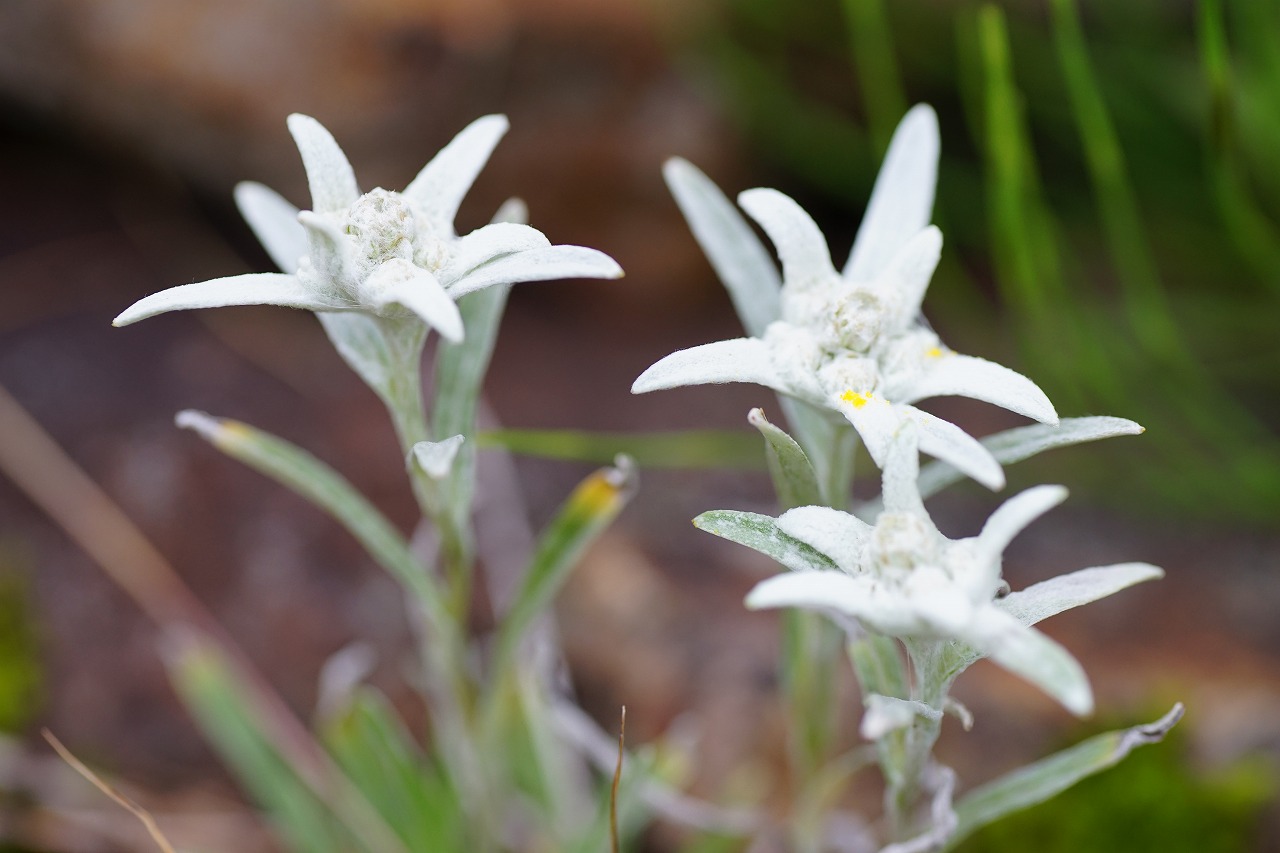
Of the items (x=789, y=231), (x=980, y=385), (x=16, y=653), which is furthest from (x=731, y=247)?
(x=16, y=653)

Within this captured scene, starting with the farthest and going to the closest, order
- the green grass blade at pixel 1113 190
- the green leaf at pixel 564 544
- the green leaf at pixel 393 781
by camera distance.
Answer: the green leaf at pixel 393 781, the green grass blade at pixel 1113 190, the green leaf at pixel 564 544

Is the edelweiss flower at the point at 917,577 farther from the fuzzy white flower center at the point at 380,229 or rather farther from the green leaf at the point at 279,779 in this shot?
the green leaf at the point at 279,779

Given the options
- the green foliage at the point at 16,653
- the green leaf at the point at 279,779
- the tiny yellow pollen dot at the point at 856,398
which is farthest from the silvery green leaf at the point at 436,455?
the green foliage at the point at 16,653

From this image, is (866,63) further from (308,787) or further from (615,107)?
(308,787)

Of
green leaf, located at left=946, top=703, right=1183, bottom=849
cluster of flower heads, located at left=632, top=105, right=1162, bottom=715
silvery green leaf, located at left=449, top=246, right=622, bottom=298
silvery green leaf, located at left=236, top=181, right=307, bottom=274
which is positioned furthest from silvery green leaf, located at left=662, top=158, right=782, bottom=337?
green leaf, located at left=946, top=703, right=1183, bottom=849

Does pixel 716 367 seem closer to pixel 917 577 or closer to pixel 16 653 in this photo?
pixel 917 577

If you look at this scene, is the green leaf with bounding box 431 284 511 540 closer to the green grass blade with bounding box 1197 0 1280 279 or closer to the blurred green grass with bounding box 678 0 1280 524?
the green grass blade with bounding box 1197 0 1280 279

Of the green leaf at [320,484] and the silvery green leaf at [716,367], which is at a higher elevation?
the silvery green leaf at [716,367]

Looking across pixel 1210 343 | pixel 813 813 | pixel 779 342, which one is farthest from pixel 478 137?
pixel 1210 343
